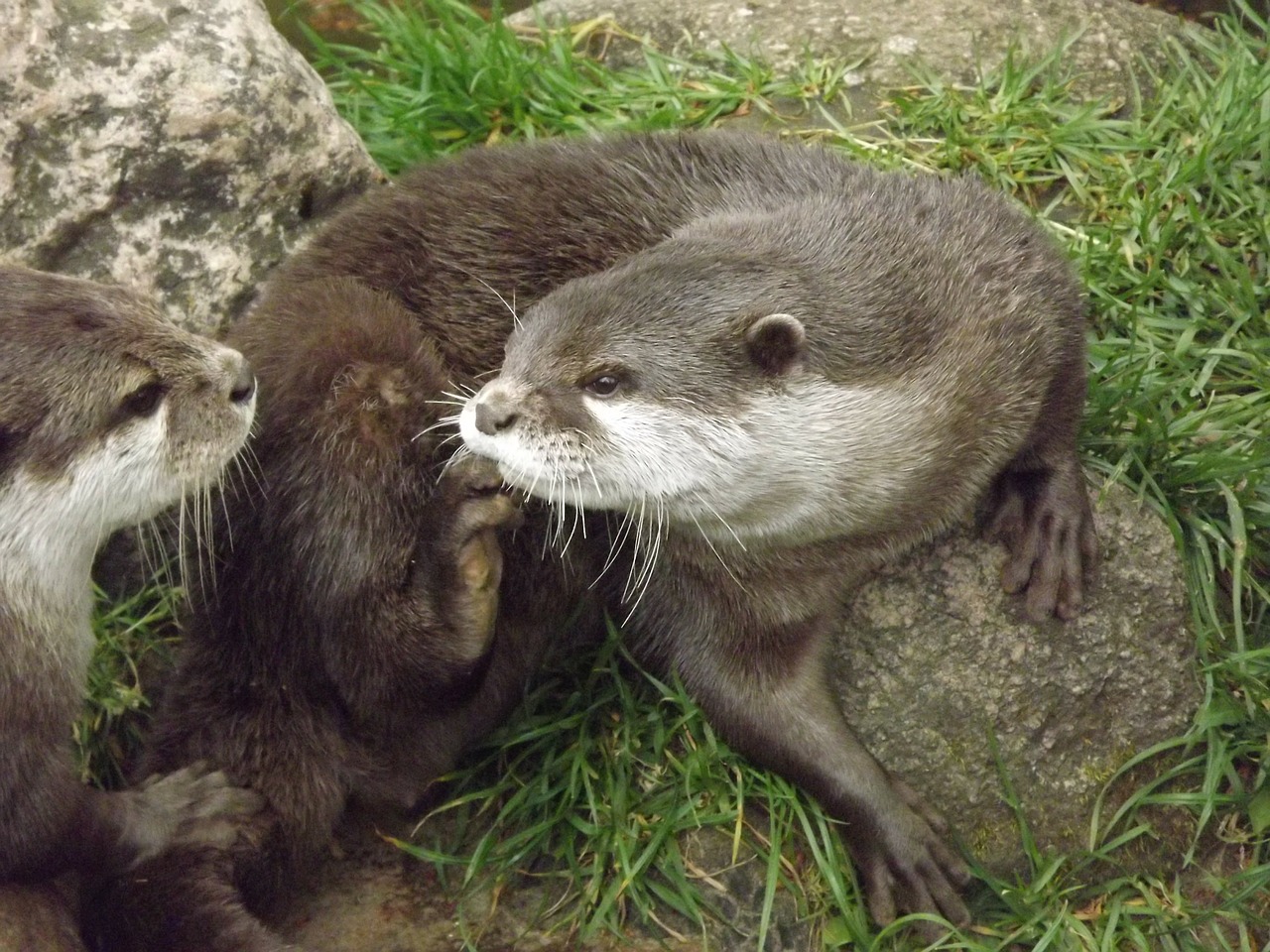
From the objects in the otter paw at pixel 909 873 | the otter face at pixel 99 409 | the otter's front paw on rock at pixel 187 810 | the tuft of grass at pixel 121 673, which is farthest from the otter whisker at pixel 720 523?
the tuft of grass at pixel 121 673

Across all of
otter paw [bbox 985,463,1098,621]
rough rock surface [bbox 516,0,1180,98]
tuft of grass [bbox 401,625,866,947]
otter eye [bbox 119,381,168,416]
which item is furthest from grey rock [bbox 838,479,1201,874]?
rough rock surface [bbox 516,0,1180,98]

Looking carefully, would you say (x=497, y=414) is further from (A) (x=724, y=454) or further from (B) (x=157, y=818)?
(B) (x=157, y=818)

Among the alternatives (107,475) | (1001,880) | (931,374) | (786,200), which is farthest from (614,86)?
(1001,880)

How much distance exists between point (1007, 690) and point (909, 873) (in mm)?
345

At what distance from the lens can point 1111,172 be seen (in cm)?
313

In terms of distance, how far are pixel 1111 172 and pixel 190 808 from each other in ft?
7.09

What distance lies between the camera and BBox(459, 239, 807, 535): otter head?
6.78 ft

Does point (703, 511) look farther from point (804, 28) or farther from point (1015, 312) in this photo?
point (804, 28)

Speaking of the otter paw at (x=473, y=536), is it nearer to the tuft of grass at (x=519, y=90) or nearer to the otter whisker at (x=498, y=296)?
the otter whisker at (x=498, y=296)

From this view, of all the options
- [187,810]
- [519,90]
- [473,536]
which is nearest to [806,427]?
[473,536]

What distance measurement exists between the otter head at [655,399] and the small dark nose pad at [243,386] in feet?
1.18

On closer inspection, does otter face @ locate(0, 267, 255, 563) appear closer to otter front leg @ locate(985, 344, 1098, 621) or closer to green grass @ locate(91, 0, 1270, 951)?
green grass @ locate(91, 0, 1270, 951)

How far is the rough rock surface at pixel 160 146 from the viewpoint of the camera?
269cm

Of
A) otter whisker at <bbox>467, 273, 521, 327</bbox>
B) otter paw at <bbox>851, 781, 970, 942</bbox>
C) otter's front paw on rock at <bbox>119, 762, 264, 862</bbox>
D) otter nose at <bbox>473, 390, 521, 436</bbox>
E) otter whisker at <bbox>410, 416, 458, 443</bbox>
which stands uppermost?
otter nose at <bbox>473, 390, 521, 436</bbox>
